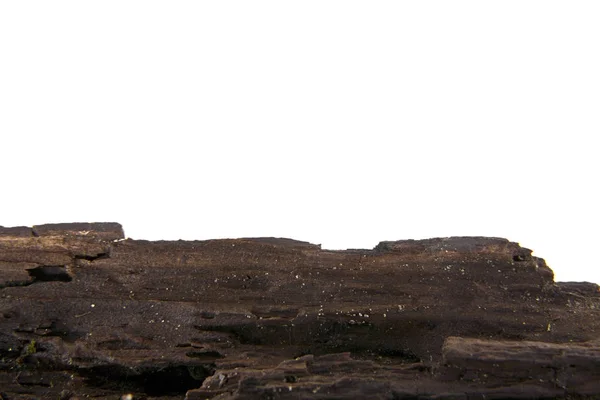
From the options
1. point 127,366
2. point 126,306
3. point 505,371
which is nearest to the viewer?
point 505,371

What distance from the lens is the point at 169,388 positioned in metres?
7.95

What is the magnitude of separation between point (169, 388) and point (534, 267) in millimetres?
5350

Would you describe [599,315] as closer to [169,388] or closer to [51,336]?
[169,388]

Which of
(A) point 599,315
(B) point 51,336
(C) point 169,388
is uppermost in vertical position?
(A) point 599,315

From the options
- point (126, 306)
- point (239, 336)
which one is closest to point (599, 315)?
point (239, 336)

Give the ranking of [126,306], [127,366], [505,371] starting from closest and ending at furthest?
[505,371]
[127,366]
[126,306]

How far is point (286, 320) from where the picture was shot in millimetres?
8016

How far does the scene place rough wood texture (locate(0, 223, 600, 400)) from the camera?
23.2 feet

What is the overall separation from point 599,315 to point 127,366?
644 centimetres

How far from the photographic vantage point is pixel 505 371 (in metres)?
7.02

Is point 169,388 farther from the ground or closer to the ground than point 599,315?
closer to the ground

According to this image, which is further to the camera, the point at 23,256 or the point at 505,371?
the point at 23,256

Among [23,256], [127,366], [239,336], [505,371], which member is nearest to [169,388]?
[127,366]

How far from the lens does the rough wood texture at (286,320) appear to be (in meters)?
7.06
